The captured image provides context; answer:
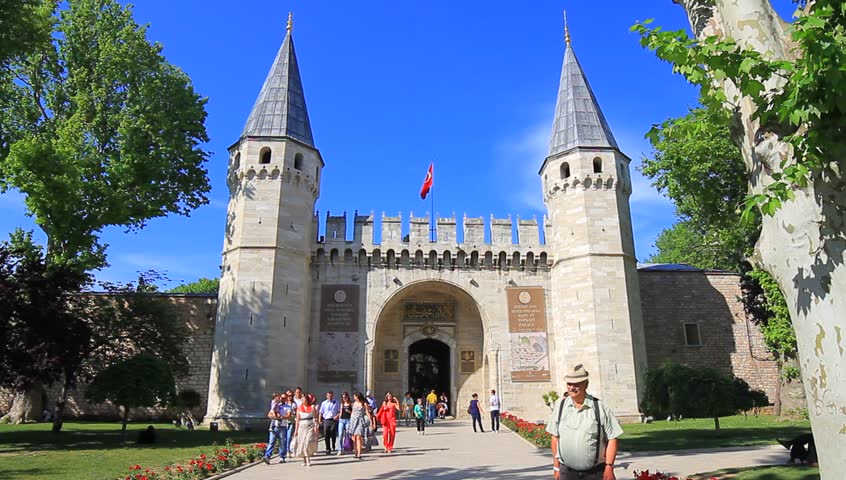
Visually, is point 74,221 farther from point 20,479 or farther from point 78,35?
point 20,479

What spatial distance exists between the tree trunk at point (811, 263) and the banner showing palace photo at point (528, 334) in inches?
746

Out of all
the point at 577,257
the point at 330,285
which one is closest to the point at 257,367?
the point at 330,285

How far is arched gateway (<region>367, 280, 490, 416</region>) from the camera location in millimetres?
24047

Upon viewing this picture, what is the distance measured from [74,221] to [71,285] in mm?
4158

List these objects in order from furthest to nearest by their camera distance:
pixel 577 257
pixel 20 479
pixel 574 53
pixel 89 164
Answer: pixel 574 53
pixel 577 257
pixel 89 164
pixel 20 479

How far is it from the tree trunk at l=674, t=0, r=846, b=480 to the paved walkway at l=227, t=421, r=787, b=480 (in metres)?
5.32

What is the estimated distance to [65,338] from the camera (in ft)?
46.8

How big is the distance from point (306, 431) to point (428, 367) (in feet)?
48.8

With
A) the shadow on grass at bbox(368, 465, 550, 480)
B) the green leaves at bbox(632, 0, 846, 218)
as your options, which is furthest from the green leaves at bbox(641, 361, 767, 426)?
the green leaves at bbox(632, 0, 846, 218)

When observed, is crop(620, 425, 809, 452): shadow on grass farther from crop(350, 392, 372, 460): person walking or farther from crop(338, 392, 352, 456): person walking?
crop(338, 392, 352, 456): person walking

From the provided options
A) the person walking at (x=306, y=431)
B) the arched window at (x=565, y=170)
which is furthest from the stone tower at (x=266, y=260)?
the arched window at (x=565, y=170)

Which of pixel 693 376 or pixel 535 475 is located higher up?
pixel 693 376

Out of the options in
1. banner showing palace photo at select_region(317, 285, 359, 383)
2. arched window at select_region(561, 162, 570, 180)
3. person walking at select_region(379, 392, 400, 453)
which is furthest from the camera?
arched window at select_region(561, 162, 570, 180)

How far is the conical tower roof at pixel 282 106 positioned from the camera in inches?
911
